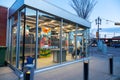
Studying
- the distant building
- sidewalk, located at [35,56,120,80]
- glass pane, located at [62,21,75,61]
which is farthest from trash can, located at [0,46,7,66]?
glass pane, located at [62,21,75,61]

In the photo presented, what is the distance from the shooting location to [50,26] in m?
11.0

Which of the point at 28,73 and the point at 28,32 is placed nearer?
the point at 28,73

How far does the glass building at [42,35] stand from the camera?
349 inches

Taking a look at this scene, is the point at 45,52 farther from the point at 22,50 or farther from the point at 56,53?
the point at 22,50

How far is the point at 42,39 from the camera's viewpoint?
10.2m

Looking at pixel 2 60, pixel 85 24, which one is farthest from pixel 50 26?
pixel 85 24

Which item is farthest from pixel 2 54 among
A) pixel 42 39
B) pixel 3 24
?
pixel 42 39

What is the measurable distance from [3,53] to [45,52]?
2.81m

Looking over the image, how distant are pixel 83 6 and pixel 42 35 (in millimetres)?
20793

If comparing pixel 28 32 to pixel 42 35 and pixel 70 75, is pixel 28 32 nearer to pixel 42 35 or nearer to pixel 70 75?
pixel 42 35

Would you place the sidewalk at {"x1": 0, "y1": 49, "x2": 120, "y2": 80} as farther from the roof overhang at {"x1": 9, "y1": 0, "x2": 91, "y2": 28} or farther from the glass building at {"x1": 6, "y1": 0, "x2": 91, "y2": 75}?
the roof overhang at {"x1": 9, "y1": 0, "x2": 91, "y2": 28}

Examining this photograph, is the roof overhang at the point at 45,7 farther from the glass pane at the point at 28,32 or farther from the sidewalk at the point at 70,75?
the sidewalk at the point at 70,75

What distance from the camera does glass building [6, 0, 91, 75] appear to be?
29.1 feet

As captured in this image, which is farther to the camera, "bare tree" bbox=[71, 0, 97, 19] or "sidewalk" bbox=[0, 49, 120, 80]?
"bare tree" bbox=[71, 0, 97, 19]
